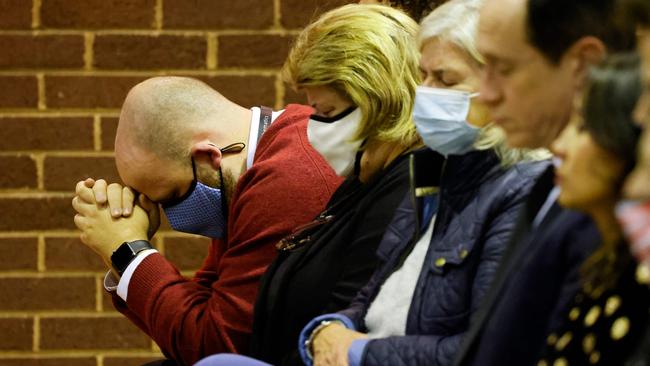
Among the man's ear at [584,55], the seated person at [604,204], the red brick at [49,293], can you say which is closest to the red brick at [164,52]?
the red brick at [49,293]

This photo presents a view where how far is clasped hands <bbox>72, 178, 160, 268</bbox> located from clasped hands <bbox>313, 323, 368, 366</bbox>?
842 millimetres

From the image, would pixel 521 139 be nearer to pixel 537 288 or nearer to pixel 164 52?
pixel 537 288

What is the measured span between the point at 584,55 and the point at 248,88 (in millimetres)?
2133

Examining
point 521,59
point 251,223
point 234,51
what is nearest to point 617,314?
point 521,59

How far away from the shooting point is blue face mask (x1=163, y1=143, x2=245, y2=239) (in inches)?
120

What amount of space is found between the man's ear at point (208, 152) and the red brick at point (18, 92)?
989mm

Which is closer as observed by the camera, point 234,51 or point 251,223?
point 251,223

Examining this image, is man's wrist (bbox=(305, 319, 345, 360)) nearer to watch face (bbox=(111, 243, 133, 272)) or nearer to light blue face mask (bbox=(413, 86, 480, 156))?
light blue face mask (bbox=(413, 86, 480, 156))

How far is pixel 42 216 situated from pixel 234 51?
0.75 m

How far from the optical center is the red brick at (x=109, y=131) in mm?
3803

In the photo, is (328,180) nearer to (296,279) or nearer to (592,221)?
(296,279)

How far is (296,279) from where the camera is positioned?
8.70 feet

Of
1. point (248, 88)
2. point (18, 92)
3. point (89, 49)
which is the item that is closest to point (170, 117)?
point (248, 88)

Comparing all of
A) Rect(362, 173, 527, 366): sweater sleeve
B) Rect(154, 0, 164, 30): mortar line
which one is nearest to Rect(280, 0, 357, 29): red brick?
Rect(154, 0, 164, 30): mortar line
